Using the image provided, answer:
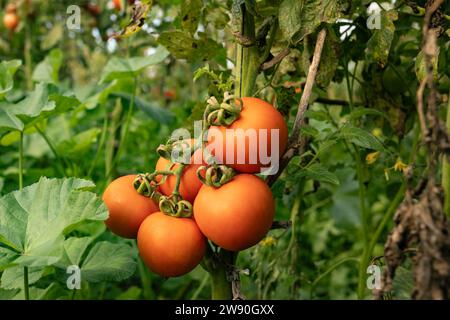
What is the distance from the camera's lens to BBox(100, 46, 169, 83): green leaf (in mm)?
1479

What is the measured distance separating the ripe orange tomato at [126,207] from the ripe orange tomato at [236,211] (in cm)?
10

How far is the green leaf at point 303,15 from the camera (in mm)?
836

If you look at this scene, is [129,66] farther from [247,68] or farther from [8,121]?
[247,68]

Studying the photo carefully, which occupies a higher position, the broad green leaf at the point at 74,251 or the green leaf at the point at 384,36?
the green leaf at the point at 384,36

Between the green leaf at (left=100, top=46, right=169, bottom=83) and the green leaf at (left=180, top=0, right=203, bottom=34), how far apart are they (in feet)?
1.46

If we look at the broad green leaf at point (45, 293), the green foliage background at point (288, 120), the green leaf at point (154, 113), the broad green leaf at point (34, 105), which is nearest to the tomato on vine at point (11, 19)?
the green foliage background at point (288, 120)

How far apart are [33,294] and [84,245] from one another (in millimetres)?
246

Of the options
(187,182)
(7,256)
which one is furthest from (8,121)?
(187,182)

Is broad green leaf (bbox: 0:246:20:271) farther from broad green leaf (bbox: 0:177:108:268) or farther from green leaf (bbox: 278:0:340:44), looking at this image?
green leaf (bbox: 278:0:340:44)

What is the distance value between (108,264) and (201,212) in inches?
10.7

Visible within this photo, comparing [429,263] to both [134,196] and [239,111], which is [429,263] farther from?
[134,196]

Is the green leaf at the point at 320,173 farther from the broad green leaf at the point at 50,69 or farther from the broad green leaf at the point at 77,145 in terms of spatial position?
the broad green leaf at the point at 50,69

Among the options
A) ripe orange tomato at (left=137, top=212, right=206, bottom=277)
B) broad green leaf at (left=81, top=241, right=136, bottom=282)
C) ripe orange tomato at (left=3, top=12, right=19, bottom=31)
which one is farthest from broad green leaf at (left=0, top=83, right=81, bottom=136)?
ripe orange tomato at (left=3, top=12, right=19, bottom=31)
